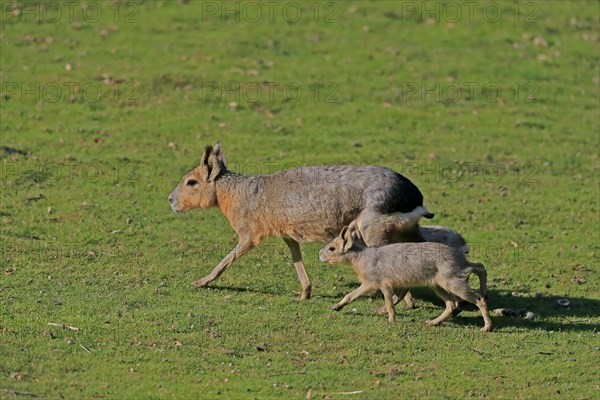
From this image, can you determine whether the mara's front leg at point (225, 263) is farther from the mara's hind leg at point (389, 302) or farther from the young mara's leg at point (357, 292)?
the mara's hind leg at point (389, 302)

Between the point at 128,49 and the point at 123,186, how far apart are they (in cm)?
645

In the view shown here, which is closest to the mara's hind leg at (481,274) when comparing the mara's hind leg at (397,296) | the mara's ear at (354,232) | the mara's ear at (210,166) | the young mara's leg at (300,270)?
the mara's hind leg at (397,296)

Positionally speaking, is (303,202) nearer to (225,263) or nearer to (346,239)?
(346,239)

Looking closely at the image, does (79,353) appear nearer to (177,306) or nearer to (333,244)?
(177,306)

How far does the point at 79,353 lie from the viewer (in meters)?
9.91

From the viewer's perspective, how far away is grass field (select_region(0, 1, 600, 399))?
32.8 feet

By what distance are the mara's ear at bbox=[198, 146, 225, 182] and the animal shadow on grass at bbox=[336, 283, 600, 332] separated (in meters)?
2.04

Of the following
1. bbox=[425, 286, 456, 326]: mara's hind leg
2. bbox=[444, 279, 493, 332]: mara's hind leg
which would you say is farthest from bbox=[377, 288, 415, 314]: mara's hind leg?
bbox=[444, 279, 493, 332]: mara's hind leg

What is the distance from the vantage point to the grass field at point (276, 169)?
1001cm

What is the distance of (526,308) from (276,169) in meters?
6.21

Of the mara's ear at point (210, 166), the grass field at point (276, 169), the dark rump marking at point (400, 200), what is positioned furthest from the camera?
the mara's ear at point (210, 166)

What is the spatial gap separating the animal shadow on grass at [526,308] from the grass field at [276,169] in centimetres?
5

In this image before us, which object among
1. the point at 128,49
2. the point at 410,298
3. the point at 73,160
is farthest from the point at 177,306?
the point at 128,49

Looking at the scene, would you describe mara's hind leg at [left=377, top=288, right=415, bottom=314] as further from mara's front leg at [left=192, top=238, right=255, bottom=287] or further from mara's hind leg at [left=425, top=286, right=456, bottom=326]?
mara's front leg at [left=192, top=238, right=255, bottom=287]
